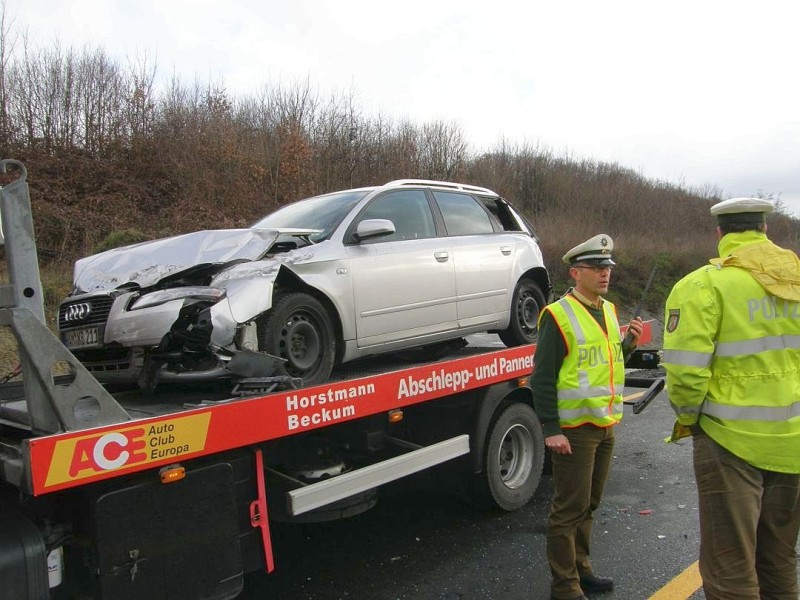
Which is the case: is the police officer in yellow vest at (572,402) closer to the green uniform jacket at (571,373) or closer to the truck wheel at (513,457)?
the green uniform jacket at (571,373)

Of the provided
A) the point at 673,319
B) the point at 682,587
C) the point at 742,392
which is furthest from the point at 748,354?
the point at 682,587

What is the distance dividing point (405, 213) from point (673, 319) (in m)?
2.91

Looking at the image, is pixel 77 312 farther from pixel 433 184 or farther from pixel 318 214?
pixel 433 184

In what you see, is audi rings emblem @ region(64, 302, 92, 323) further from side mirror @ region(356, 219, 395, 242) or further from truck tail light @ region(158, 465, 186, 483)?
side mirror @ region(356, 219, 395, 242)

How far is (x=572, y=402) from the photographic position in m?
3.30

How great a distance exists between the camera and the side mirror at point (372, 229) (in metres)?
4.35

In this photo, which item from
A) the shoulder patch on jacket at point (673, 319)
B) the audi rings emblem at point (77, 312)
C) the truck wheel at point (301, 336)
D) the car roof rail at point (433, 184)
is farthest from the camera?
the car roof rail at point (433, 184)

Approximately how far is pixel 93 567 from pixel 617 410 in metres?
2.64

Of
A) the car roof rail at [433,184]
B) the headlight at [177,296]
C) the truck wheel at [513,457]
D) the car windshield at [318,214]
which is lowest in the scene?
the truck wheel at [513,457]

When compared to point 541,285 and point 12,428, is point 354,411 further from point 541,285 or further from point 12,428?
point 541,285

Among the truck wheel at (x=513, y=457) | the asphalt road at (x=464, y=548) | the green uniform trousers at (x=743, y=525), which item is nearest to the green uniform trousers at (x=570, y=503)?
the asphalt road at (x=464, y=548)

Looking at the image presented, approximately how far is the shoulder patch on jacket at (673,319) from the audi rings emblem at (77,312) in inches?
120

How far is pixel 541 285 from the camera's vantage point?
20.8 feet

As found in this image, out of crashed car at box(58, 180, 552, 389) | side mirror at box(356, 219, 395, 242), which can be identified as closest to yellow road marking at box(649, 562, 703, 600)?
crashed car at box(58, 180, 552, 389)
